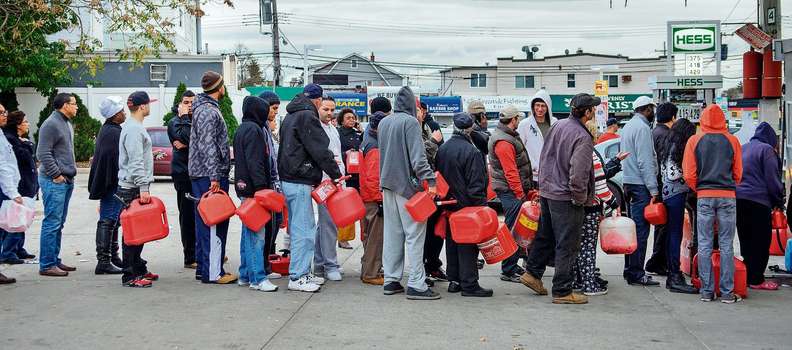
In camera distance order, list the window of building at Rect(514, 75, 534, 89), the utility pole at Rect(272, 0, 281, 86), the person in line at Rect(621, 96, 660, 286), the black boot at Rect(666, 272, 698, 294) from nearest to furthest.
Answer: the black boot at Rect(666, 272, 698, 294) < the person in line at Rect(621, 96, 660, 286) < the utility pole at Rect(272, 0, 281, 86) < the window of building at Rect(514, 75, 534, 89)

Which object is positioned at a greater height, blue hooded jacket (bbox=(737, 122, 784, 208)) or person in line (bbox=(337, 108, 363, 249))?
person in line (bbox=(337, 108, 363, 249))

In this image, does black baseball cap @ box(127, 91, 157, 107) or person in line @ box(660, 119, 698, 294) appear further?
black baseball cap @ box(127, 91, 157, 107)

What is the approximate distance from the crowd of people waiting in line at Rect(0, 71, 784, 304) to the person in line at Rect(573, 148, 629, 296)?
0.01m

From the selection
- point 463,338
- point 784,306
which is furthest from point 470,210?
point 784,306

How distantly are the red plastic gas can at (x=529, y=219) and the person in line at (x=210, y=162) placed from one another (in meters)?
2.85

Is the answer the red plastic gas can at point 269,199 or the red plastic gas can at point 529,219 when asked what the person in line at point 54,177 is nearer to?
the red plastic gas can at point 269,199

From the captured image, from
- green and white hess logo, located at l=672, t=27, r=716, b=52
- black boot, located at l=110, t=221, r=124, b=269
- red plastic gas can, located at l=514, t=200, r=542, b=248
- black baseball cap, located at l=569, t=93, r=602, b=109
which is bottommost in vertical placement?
black boot, located at l=110, t=221, r=124, b=269

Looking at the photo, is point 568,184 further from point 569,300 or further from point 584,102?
point 569,300

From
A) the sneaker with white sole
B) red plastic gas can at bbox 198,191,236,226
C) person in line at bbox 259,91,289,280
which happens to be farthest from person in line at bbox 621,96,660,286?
red plastic gas can at bbox 198,191,236,226

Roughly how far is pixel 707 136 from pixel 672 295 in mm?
1545

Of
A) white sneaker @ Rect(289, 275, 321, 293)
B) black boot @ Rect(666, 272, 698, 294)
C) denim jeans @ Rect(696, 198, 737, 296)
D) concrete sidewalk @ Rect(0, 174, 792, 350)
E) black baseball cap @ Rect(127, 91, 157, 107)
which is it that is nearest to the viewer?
concrete sidewalk @ Rect(0, 174, 792, 350)

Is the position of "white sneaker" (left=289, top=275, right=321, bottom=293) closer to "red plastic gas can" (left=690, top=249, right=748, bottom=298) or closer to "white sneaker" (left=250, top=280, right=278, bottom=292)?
"white sneaker" (left=250, top=280, right=278, bottom=292)

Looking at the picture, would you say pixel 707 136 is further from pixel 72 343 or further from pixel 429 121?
pixel 72 343

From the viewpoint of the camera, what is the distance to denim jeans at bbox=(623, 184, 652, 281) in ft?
29.7
